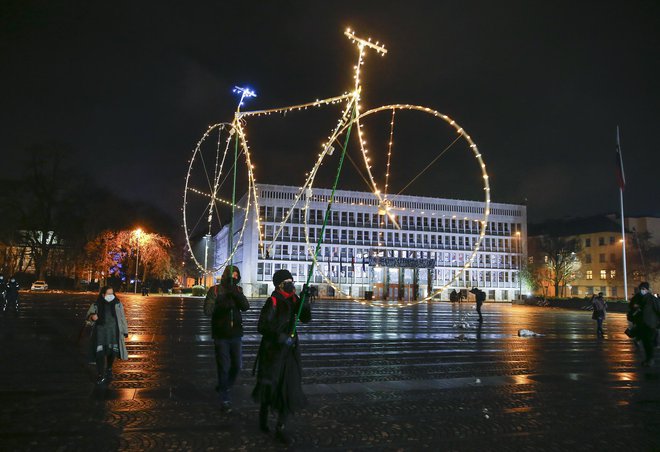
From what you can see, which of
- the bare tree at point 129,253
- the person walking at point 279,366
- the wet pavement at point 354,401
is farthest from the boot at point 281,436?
the bare tree at point 129,253

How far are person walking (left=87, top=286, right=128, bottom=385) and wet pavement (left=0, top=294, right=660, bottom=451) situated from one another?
0.45 m

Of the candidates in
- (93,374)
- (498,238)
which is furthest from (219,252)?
(93,374)

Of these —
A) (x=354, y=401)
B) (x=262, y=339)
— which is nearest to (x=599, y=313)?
(x=354, y=401)

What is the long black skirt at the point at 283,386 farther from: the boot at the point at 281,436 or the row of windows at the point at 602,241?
the row of windows at the point at 602,241

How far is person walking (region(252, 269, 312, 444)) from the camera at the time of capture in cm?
652

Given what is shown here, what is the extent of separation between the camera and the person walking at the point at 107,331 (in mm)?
9953

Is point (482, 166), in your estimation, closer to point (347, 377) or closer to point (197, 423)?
point (347, 377)

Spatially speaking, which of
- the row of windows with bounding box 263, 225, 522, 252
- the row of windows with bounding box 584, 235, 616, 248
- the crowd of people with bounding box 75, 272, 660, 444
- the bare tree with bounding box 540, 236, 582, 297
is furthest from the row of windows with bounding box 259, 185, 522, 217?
the crowd of people with bounding box 75, 272, 660, 444

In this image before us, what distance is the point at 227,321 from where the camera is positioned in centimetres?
830

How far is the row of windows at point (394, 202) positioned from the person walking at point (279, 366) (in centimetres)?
8511

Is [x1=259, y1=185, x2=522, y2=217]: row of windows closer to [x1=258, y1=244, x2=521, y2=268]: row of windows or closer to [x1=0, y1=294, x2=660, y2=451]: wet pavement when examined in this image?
[x1=258, y1=244, x2=521, y2=268]: row of windows

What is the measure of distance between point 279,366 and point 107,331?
508cm

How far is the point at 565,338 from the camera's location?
22312 mm

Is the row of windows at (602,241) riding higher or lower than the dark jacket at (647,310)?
higher
